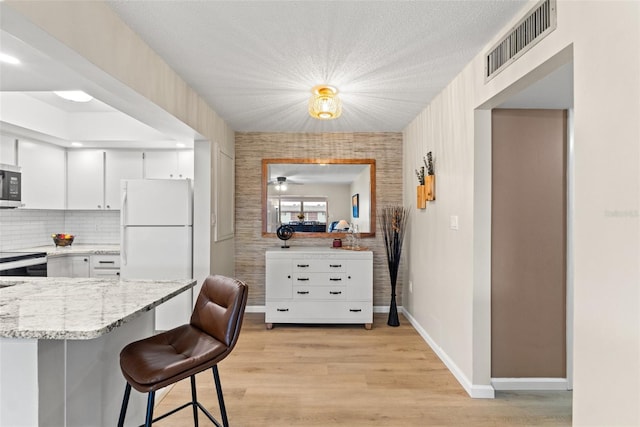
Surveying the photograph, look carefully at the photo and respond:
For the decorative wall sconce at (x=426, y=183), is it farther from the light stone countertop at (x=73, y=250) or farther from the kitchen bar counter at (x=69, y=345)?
the light stone countertop at (x=73, y=250)

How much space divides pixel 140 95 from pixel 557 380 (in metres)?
3.49

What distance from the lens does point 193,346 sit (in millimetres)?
1666

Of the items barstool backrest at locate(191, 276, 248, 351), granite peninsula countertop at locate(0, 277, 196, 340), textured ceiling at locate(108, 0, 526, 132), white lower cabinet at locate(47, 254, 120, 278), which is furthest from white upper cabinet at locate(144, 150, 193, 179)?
barstool backrest at locate(191, 276, 248, 351)

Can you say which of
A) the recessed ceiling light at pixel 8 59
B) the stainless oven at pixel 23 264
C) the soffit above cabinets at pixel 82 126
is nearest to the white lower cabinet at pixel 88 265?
the stainless oven at pixel 23 264

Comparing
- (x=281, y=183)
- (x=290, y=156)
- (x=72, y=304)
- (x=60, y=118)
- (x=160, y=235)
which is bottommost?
(x=72, y=304)

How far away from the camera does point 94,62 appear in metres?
1.81

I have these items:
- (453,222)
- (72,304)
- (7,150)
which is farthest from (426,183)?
(7,150)

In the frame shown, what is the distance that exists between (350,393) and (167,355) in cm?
149

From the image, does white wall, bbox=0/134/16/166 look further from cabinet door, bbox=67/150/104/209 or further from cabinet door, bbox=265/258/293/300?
cabinet door, bbox=265/258/293/300

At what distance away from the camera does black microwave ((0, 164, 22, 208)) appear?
3451 millimetres

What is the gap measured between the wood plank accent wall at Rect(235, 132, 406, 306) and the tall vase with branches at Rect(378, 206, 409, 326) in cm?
11

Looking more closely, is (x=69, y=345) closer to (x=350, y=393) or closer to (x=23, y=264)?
(x=350, y=393)

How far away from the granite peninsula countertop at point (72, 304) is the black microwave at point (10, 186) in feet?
5.80

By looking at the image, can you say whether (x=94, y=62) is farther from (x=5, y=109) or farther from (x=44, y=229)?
(x=44, y=229)
